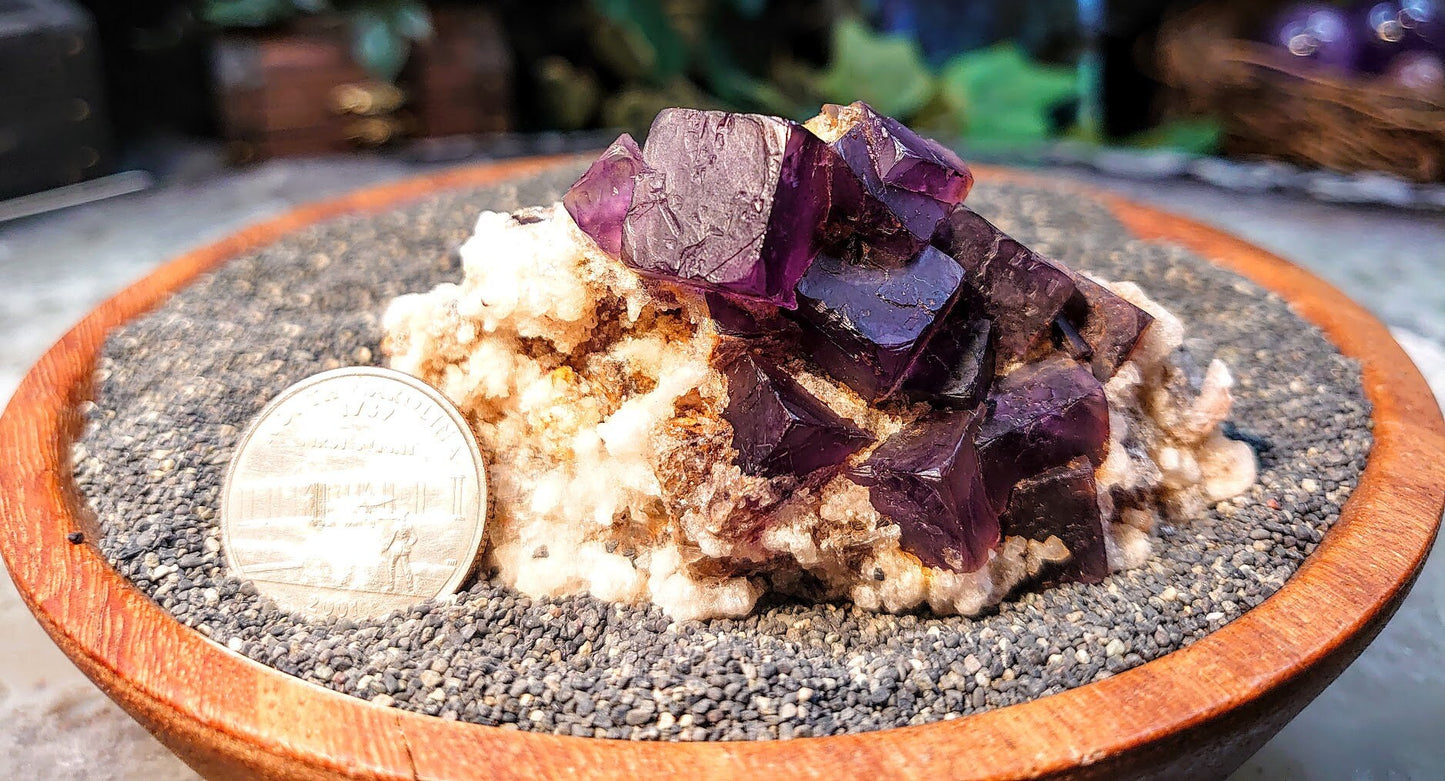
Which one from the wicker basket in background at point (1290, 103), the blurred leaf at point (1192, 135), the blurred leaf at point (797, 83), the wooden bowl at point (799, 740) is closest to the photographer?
the wooden bowl at point (799, 740)

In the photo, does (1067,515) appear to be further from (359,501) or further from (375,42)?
(375,42)

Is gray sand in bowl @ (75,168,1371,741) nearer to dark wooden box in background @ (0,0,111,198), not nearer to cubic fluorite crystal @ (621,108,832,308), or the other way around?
cubic fluorite crystal @ (621,108,832,308)

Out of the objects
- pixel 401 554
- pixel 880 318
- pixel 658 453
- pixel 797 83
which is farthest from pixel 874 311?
pixel 797 83

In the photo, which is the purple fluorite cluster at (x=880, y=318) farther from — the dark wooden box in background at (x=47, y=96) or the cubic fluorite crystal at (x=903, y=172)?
the dark wooden box in background at (x=47, y=96)

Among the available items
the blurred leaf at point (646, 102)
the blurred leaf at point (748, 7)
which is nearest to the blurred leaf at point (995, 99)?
the blurred leaf at point (748, 7)

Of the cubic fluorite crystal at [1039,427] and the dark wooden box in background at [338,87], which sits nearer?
Result: the cubic fluorite crystal at [1039,427]

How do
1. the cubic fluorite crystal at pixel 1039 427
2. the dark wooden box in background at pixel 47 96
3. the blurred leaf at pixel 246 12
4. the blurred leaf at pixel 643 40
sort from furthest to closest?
1. the blurred leaf at pixel 643 40
2. the blurred leaf at pixel 246 12
3. the dark wooden box in background at pixel 47 96
4. the cubic fluorite crystal at pixel 1039 427
